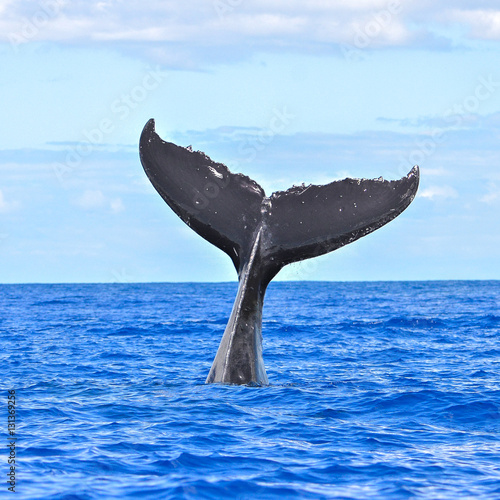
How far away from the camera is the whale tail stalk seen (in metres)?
10.0

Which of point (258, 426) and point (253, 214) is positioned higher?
point (253, 214)

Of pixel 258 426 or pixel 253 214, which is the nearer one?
pixel 258 426

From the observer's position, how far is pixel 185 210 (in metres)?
10.1

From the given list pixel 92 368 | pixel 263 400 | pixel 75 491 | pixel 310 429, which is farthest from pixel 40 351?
pixel 75 491

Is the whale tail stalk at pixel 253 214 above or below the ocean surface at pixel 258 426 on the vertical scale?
above

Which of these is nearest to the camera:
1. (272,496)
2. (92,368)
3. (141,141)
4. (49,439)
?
(272,496)

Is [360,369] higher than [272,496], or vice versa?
[360,369]

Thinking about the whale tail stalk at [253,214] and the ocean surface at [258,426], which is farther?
the whale tail stalk at [253,214]

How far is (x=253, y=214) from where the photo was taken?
10.5 meters

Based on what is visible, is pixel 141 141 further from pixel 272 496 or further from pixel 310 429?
pixel 272 496

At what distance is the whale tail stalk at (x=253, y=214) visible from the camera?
10031 mm

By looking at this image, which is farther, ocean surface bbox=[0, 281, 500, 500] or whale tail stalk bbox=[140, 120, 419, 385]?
whale tail stalk bbox=[140, 120, 419, 385]

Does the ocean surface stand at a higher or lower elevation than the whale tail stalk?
lower

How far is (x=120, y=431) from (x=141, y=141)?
126 inches
